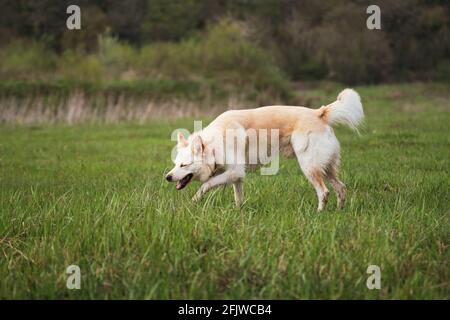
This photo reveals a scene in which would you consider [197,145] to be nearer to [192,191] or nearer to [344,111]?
→ [192,191]

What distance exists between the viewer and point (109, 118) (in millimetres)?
19875

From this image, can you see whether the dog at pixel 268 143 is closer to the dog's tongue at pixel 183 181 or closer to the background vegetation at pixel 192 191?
the dog's tongue at pixel 183 181

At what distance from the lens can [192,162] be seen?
684 centimetres

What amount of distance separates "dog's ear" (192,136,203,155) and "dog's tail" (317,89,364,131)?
1517 millimetres

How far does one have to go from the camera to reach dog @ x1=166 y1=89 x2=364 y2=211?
269 inches

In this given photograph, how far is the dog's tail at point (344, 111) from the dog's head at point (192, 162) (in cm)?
149

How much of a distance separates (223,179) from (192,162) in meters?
0.41

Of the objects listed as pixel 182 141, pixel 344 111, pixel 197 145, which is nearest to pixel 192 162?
pixel 197 145

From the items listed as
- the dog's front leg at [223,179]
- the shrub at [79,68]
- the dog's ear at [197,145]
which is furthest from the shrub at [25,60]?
the dog's front leg at [223,179]

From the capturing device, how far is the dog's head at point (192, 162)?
6.79 meters

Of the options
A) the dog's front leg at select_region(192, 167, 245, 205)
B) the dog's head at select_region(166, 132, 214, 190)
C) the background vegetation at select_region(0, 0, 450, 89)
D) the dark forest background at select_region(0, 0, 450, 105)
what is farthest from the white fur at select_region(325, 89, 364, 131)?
the background vegetation at select_region(0, 0, 450, 89)

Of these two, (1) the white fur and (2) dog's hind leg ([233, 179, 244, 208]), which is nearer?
(2) dog's hind leg ([233, 179, 244, 208])

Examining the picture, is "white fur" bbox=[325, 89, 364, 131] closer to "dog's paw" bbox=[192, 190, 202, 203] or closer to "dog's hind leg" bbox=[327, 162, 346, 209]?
"dog's hind leg" bbox=[327, 162, 346, 209]
